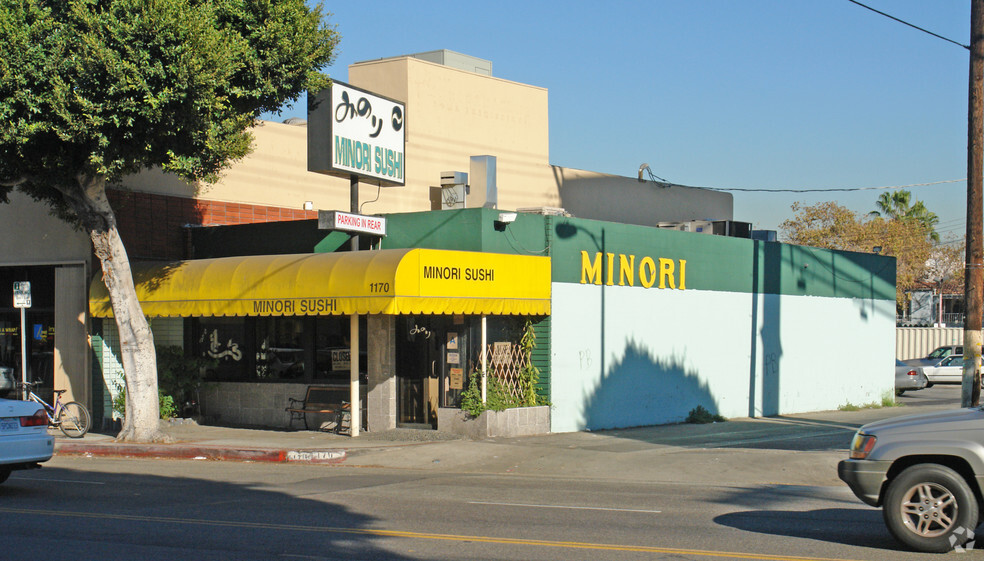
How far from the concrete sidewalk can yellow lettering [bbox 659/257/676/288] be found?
3462 mm

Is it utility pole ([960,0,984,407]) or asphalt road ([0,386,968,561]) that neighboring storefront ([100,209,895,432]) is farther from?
utility pole ([960,0,984,407])

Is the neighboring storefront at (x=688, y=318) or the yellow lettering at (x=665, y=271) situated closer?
the neighboring storefront at (x=688, y=318)

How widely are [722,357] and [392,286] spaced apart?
10.8m

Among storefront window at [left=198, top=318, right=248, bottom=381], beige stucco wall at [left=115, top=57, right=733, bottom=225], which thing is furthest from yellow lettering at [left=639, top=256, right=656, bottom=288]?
storefront window at [left=198, top=318, right=248, bottom=381]

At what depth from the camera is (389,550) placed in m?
8.31

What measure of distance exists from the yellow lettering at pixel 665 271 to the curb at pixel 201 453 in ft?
29.8

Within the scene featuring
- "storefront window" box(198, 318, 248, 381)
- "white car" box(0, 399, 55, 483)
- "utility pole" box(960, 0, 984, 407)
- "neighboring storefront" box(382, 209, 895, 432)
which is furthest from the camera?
"storefront window" box(198, 318, 248, 381)

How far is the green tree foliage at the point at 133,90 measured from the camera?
14.7 metres

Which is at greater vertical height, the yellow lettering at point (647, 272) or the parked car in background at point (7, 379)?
the yellow lettering at point (647, 272)

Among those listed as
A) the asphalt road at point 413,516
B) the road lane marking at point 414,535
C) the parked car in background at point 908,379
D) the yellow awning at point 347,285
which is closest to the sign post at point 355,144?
the yellow awning at point 347,285

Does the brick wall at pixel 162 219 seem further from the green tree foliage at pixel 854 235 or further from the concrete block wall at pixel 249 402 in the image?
the green tree foliage at pixel 854 235

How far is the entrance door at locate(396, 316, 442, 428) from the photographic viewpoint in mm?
18812

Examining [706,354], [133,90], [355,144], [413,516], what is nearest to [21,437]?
[413,516]

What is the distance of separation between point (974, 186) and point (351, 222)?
1158 cm
